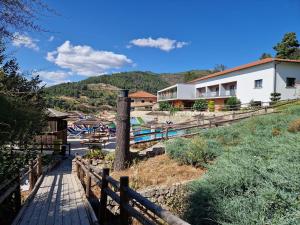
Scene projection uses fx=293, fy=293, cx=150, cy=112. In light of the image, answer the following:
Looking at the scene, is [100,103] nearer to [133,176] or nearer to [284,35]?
[284,35]

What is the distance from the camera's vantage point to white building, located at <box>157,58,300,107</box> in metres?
29.2

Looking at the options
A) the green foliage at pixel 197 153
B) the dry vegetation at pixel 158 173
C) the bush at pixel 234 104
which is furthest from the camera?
the bush at pixel 234 104

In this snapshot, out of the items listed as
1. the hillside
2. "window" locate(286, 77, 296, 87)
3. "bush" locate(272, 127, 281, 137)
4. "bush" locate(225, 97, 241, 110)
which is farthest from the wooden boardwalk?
the hillside

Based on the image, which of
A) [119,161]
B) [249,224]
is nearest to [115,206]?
[119,161]

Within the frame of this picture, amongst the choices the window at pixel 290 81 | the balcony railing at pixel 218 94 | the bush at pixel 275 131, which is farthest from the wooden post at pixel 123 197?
the balcony railing at pixel 218 94

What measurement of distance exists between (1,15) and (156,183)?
20.5 ft

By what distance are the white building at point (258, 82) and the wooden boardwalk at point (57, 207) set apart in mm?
25418

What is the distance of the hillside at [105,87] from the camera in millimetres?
76625

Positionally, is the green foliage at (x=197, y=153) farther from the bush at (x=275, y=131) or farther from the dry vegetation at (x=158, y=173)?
the bush at (x=275, y=131)

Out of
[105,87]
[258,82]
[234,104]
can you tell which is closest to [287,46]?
[258,82]

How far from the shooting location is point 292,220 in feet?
10.9

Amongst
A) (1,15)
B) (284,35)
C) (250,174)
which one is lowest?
(250,174)

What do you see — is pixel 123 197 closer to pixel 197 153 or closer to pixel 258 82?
pixel 197 153

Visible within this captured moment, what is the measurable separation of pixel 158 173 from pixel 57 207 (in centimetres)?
314
